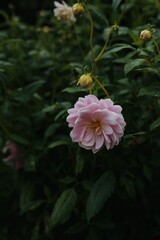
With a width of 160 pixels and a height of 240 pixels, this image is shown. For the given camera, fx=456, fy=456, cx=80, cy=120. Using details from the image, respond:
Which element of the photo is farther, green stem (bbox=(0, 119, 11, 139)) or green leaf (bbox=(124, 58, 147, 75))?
green stem (bbox=(0, 119, 11, 139))

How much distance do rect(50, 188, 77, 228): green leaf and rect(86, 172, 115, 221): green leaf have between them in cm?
9

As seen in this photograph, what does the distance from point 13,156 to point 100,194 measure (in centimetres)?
58

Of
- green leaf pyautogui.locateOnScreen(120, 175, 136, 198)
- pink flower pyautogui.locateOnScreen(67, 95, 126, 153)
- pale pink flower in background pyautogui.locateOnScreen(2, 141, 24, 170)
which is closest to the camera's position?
pink flower pyautogui.locateOnScreen(67, 95, 126, 153)

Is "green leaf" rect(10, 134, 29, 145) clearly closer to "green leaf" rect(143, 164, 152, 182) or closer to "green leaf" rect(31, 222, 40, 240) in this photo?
"green leaf" rect(31, 222, 40, 240)

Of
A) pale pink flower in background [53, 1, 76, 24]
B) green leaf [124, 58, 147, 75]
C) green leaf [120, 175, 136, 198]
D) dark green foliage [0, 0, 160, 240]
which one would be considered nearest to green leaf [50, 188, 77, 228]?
dark green foliage [0, 0, 160, 240]

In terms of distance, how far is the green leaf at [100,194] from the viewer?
3.68 ft

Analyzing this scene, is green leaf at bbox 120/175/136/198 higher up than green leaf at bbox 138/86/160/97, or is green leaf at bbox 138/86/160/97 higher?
green leaf at bbox 138/86/160/97

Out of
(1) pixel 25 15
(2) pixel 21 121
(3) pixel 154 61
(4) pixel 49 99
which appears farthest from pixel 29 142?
(1) pixel 25 15

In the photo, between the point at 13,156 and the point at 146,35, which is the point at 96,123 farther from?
the point at 13,156

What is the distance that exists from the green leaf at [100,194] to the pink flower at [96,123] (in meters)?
0.17

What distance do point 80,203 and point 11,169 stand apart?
343mm

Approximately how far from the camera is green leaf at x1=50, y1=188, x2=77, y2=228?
47.4 inches

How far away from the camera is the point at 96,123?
103 centimetres

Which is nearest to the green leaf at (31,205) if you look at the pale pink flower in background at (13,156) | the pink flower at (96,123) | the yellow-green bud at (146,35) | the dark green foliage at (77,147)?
the dark green foliage at (77,147)
